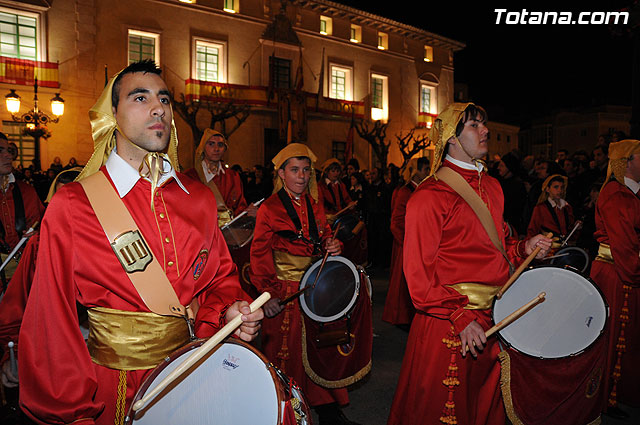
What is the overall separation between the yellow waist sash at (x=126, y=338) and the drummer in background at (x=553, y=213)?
6389 millimetres

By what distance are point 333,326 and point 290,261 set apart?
0.74 m

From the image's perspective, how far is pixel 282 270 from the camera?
4.30 metres

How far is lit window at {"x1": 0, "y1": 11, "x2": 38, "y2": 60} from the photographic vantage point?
1978 centimetres

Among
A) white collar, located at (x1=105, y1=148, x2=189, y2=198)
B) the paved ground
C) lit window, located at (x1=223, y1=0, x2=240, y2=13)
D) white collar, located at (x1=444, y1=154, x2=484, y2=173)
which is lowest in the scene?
the paved ground

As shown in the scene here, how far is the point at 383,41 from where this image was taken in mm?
33812

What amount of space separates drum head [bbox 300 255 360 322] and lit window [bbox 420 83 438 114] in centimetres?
3417

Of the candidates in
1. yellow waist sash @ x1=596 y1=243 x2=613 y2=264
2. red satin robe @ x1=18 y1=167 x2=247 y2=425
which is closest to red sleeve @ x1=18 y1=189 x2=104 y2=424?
red satin robe @ x1=18 y1=167 x2=247 y2=425

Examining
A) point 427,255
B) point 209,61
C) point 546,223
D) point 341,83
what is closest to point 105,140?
point 427,255

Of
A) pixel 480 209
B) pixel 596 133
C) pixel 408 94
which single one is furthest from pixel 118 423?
pixel 596 133

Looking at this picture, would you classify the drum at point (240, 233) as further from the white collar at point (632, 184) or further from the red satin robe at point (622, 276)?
the white collar at point (632, 184)

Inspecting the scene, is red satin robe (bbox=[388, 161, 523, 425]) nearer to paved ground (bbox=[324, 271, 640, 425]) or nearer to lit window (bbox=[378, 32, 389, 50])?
paved ground (bbox=[324, 271, 640, 425])

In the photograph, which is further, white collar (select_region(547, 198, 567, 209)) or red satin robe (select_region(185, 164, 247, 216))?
red satin robe (select_region(185, 164, 247, 216))

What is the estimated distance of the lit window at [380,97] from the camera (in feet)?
108

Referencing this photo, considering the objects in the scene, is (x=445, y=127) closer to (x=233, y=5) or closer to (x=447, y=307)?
(x=447, y=307)
